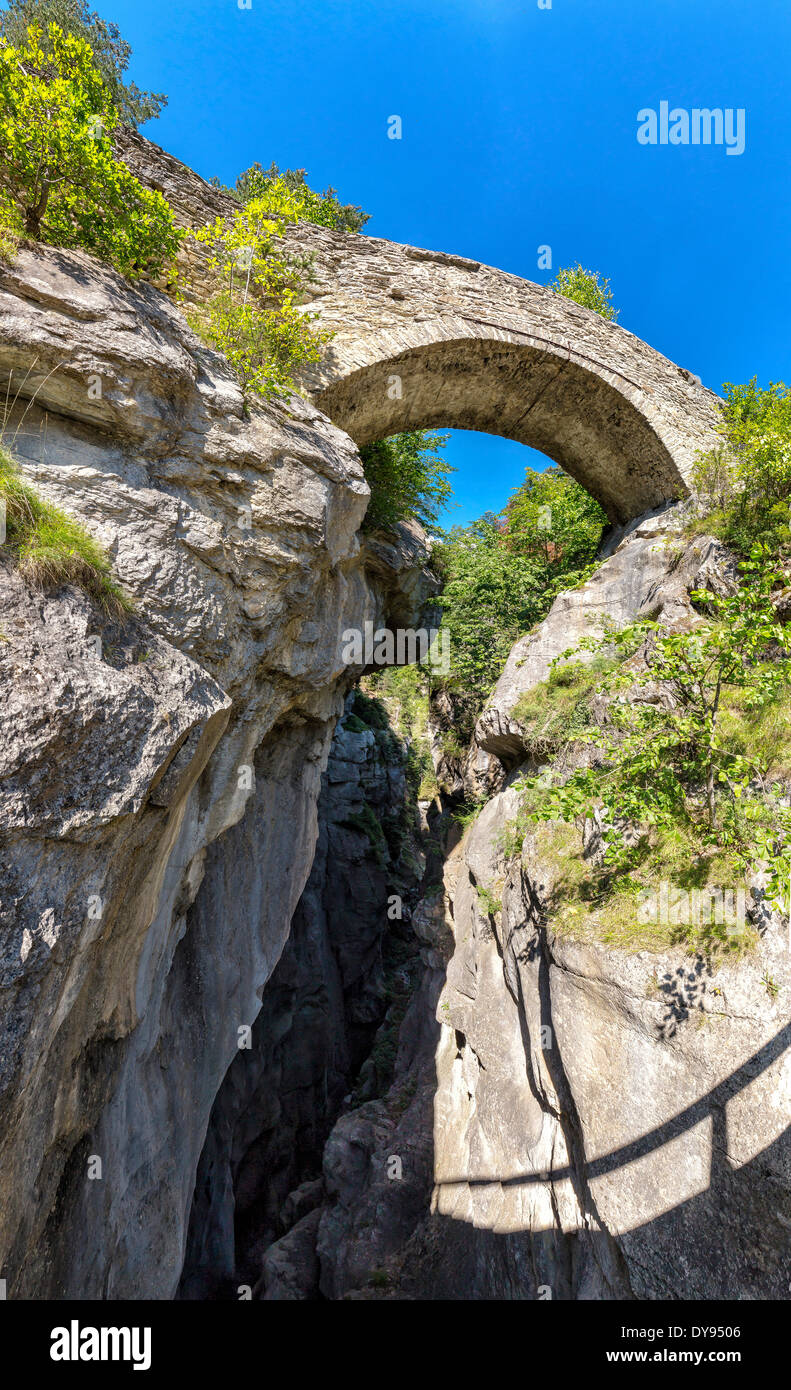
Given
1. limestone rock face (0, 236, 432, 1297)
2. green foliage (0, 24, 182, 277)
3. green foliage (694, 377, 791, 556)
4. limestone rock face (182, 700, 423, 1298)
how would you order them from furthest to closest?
limestone rock face (182, 700, 423, 1298)
green foliage (694, 377, 791, 556)
green foliage (0, 24, 182, 277)
limestone rock face (0, 236, 432, 1297)

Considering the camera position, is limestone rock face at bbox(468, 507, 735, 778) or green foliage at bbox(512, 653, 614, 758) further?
limestone rock face at bbox(468, 507, 735, 778)

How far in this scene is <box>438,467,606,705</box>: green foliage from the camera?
10.3 meters

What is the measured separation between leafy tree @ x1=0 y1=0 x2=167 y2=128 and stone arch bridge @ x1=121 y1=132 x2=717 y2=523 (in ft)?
36.1

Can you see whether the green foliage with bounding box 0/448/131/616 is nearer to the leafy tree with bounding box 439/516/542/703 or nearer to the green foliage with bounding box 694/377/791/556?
the green foliage with bounding box 694/377/791/556

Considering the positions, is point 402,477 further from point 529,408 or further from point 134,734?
point 134,734

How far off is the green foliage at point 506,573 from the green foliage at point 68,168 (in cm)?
704

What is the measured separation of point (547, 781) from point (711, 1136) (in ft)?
11.4

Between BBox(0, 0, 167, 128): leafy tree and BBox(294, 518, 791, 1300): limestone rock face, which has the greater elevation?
BBox(0, 0, 167, 128): leafy tree

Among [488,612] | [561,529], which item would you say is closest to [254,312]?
[488,612]

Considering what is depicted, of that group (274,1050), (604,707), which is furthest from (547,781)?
(274,1050)

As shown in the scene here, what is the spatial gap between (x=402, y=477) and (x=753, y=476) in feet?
17.2

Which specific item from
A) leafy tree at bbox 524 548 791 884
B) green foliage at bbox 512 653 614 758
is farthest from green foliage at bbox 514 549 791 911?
green foliage at bbox 512 653 614 758

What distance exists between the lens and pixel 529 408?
938 cm

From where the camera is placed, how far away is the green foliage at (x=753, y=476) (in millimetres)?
6457
